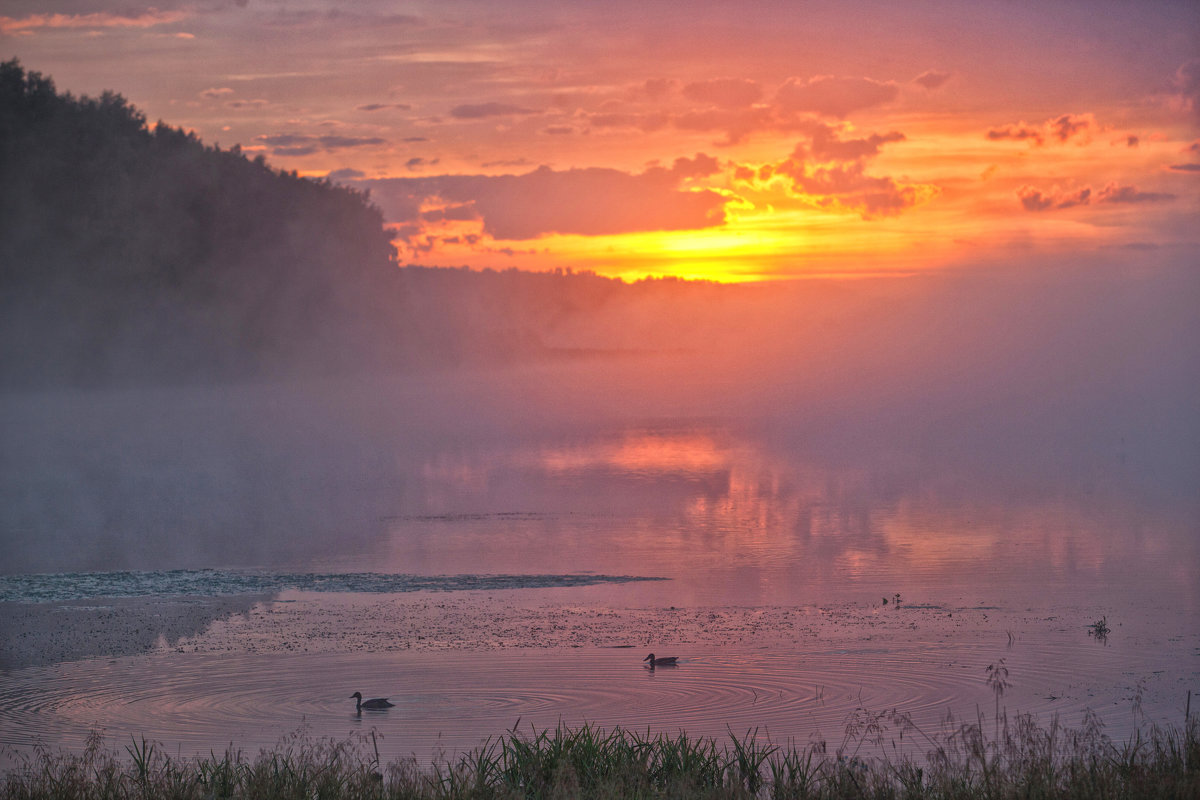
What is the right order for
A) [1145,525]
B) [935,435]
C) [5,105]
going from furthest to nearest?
[5,105] → [935,435] → [1145,525]

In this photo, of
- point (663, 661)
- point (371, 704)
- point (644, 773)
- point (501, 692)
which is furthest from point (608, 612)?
point (644, 773)

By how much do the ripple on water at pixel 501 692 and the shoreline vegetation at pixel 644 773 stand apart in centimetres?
66

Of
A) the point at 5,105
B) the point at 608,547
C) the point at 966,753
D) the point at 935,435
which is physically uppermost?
the point at 5,105

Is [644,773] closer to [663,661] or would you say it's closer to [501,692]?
[501,692]

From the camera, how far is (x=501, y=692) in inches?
413

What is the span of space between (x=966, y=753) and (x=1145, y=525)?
46.6 feet

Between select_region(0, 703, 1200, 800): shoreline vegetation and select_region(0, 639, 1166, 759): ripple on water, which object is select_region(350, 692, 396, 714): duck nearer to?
select_region(0, 639, 1166, 759): ripple on water

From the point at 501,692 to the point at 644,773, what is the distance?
3.10 meters

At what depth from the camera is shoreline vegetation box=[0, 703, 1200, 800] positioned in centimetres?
728

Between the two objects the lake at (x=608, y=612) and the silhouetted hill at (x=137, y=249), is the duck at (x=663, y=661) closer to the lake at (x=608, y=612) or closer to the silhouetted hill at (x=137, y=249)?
the lake at (x=608, y=612)

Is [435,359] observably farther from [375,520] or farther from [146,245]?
[375,520]

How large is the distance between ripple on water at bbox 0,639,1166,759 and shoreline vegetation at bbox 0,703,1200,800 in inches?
25.9

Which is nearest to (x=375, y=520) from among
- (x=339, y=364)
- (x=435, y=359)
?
(x=339, y=364)

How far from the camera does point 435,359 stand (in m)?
143
